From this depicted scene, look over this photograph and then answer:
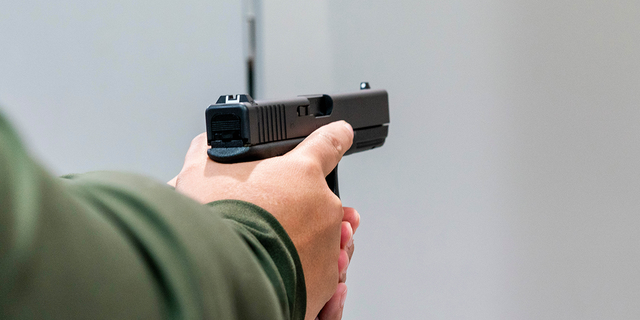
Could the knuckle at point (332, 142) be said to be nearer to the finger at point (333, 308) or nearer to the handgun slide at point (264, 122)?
the handgun slide at point (264, 122)

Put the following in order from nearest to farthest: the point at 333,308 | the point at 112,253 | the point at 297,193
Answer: the point at 112,253
the point at 297,193
the point at 333,308

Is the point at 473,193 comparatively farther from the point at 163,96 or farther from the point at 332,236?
the point at 163,96

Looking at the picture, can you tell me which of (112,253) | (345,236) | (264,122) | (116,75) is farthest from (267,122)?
(116,75)

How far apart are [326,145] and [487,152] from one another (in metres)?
0.46

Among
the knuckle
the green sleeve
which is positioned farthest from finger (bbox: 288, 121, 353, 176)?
the green sleeve

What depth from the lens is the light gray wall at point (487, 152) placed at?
72cm

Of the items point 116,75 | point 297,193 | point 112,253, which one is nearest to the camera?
point 112,253

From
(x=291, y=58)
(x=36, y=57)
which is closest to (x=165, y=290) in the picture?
(x=36, y=57)

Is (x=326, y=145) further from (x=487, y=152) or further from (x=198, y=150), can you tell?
(x=487, y=152)

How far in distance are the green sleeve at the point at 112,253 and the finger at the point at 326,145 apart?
276 mm

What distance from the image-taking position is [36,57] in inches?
29.3

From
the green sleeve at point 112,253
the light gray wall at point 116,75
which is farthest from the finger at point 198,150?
the light gray wall at point 116,75

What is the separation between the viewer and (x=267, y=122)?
468 millimetres

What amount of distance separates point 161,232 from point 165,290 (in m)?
0.02
